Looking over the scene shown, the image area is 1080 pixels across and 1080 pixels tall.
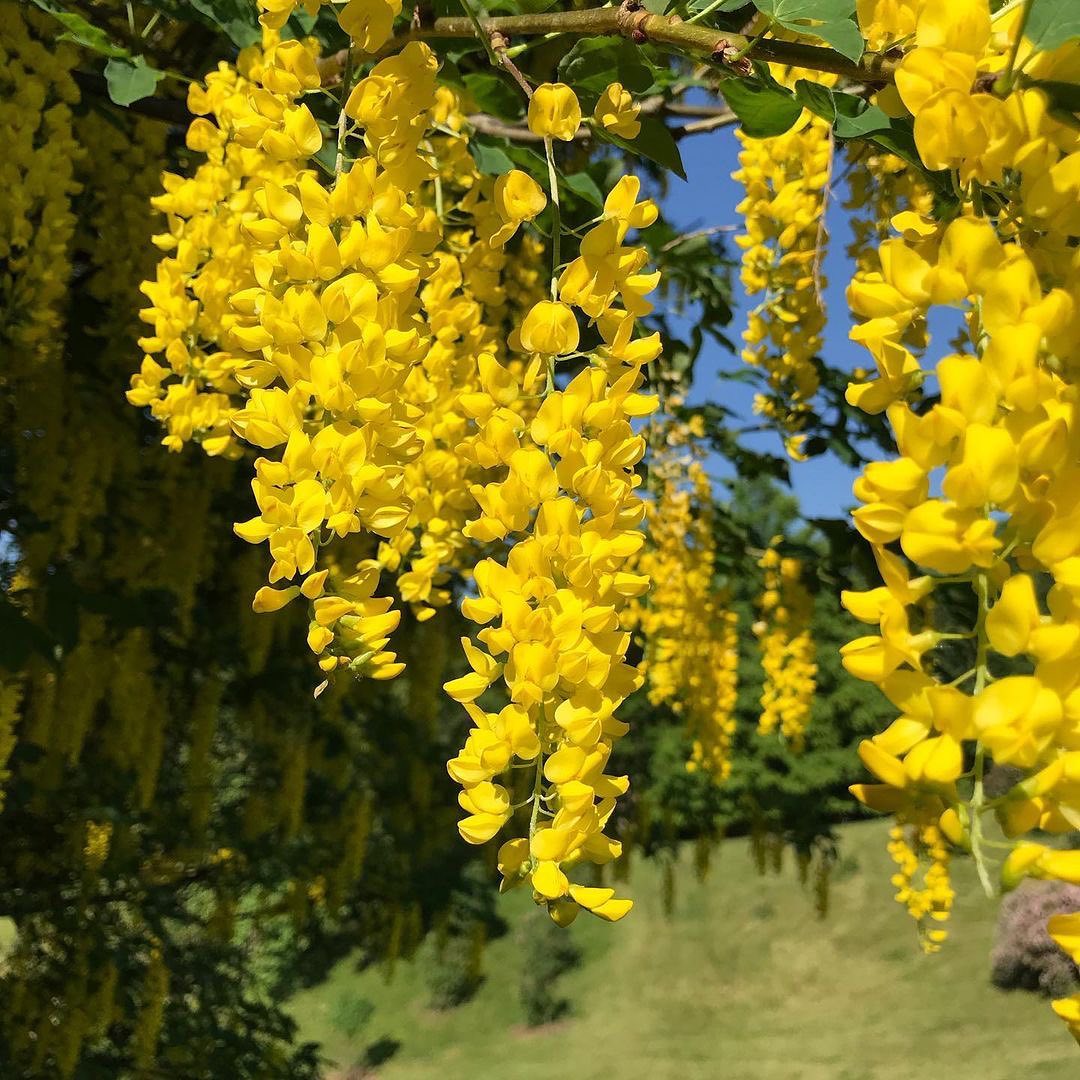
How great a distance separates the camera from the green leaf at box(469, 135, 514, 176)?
161cm

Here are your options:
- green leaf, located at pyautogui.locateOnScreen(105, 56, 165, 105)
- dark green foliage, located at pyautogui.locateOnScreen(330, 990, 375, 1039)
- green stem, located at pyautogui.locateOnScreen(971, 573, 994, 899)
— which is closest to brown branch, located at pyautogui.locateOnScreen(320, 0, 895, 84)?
green stem, located at pyautogui.locateOnScreen(971, 573, 994, 899)

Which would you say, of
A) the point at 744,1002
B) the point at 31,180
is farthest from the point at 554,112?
the point at 744,1002

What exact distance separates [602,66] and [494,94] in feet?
2.16

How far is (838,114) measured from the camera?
3.05 feet

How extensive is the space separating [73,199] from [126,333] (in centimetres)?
35

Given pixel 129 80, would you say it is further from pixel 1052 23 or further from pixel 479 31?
pixel 1052 23

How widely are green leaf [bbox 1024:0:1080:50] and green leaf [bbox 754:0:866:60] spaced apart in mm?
137

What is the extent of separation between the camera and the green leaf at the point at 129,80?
156 centimetres

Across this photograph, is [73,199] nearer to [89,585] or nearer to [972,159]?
[89,585]

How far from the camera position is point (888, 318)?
0.57 metres

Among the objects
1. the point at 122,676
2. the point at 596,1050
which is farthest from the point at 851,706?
the point at 122,676

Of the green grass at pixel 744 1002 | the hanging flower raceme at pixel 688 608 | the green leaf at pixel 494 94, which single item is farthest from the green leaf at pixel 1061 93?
the green grass at pixel 744 1002

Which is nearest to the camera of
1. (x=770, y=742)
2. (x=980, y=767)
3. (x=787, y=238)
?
(x=980, y=767)

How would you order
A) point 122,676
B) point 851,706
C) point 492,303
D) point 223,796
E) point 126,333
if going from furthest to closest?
point 851,706, point 223,796, point 122,676, point 126,333, point 492,303
